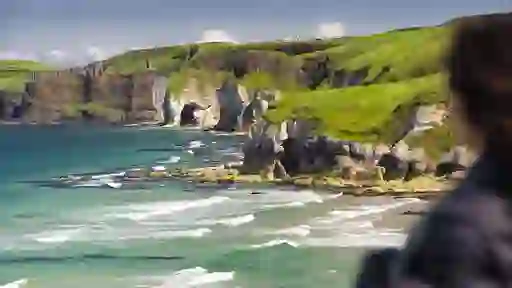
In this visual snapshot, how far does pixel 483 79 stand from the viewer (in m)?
0.94

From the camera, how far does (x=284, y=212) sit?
35.8m

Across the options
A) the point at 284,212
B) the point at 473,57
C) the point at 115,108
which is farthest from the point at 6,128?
the point at 473,57

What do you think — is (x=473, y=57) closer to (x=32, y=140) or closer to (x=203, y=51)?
(x=32, y=140)

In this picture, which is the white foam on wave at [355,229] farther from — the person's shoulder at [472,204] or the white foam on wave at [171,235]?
the person's shoulder at [472,204]

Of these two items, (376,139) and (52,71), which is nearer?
(376,139)

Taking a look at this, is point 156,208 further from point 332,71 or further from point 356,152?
point 332,71

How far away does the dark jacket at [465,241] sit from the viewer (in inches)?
34.9

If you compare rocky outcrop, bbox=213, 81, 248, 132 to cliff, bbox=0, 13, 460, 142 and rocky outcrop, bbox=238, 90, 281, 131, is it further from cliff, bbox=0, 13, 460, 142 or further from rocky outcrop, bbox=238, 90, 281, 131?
rocky outcrop, bbox=238, 90, 281, 131

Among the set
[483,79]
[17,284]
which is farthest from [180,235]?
[483,79]

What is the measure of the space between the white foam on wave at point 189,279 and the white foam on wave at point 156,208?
11.9 meters

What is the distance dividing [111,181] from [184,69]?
65.8 metres

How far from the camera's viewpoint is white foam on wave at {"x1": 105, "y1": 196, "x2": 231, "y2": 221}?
36734 millimetres

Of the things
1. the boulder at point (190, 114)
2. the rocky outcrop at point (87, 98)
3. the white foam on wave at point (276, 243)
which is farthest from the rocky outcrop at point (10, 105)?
the white foam on wave at point (276, 243)

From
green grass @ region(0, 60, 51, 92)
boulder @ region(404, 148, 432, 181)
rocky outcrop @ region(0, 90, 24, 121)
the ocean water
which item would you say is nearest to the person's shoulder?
the ocean water
